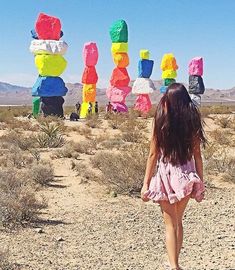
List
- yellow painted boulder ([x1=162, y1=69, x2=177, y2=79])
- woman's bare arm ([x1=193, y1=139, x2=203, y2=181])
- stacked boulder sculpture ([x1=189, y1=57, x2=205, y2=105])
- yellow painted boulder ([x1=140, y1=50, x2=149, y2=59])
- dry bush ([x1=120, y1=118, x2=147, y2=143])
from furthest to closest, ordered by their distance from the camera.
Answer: yellow painted boulder ([x1=162, y1=69, x2=177, y2=79]), stacked boulder sculpture ([x1=189, y1=57, x2=205, y2=105]), yellow painted boulder ([x1=140, y1=50, x2=149, y2=59]), dry bush ([x1=120, y1=118, x2=147, y2=143]), woman's bare arm ([x1=193, y1=139, x2=203, y2=181])

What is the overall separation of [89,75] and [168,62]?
264 inches

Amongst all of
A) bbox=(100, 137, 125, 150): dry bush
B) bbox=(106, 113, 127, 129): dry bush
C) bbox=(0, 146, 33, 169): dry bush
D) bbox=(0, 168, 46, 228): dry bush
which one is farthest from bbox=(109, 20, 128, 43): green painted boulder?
bbox=(0, 168, 46, 228): dry bush

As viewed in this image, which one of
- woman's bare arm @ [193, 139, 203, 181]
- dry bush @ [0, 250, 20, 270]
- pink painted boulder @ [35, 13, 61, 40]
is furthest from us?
pink painted boulder @ [35, 13, 61, 40]

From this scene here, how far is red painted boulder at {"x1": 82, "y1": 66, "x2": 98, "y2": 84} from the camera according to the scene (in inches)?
1172

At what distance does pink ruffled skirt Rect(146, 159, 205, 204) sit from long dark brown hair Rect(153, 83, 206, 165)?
0.26 ft

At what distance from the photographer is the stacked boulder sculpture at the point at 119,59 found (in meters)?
29.7

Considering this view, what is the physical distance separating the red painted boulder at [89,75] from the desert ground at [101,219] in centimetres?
1633

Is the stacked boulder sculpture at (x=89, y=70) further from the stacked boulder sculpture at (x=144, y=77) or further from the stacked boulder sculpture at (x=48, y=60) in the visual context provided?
the stacked boulder sculpture at (x=144, y=77)

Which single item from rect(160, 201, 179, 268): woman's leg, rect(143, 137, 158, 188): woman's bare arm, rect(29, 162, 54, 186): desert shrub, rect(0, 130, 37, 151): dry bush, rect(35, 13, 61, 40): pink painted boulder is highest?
rect(35, 13, 61, 40): pink painted boulder

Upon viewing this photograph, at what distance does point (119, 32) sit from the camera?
2962cm

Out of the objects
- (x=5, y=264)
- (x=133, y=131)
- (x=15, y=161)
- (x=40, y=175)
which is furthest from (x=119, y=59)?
(x=5, y=264)

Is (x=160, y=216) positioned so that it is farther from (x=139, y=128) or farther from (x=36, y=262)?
(x=139, y=128)

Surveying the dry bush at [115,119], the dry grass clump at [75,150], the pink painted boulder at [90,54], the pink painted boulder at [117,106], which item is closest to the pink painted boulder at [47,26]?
the pink painted boulder at [90,54]

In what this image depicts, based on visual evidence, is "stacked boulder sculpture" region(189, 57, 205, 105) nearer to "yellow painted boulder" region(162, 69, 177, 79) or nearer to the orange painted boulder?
"yellow painted boulder" region(162, 69, 177, 79)
